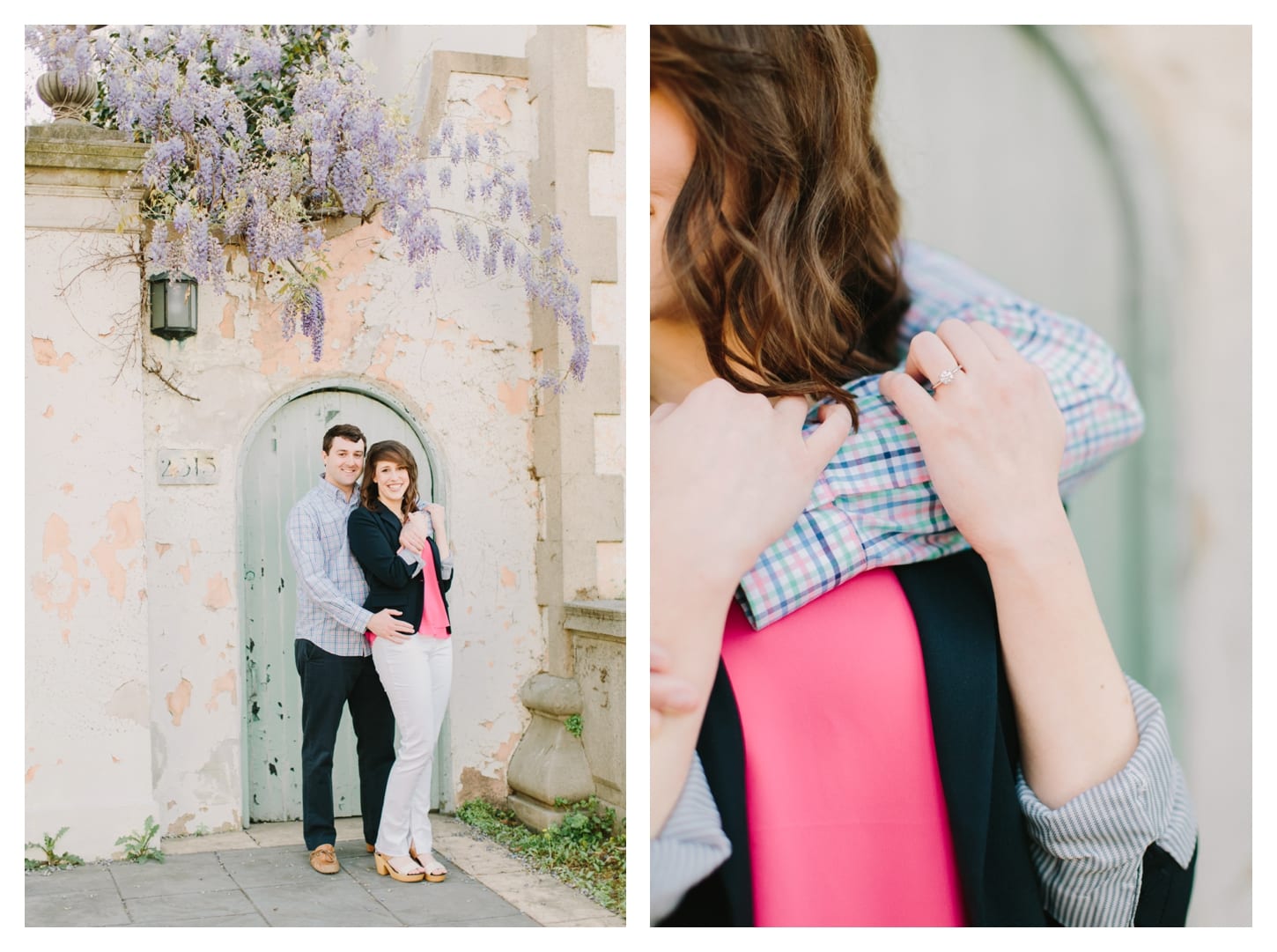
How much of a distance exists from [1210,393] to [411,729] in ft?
7.60

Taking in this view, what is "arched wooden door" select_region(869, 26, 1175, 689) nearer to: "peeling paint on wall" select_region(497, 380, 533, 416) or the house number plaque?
"peeling paint on wall" select_region(497, 380, 533, 416)

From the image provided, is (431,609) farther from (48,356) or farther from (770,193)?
(770,193)

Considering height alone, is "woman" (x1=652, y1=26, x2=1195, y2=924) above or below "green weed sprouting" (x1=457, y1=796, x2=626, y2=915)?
above

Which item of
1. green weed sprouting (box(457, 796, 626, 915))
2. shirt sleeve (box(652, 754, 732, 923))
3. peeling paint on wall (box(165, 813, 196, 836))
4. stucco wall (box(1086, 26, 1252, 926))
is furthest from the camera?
peeling paint on wall (box(165, 813, 196, 836))

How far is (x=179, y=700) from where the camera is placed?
352 cm

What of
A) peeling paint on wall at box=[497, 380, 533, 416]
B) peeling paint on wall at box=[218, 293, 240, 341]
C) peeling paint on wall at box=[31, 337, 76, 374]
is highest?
peeling paint on wall at box=[218, 293, 240, 341]

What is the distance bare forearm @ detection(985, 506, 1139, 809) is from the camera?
2307mm

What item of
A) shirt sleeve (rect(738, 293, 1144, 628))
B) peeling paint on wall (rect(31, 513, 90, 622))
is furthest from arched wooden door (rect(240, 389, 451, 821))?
shirt sleeve (rect(738, 293, 1144, 628))

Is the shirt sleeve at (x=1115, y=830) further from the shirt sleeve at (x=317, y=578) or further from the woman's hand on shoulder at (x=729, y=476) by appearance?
the shirt sleeve at (x=317, y=578)

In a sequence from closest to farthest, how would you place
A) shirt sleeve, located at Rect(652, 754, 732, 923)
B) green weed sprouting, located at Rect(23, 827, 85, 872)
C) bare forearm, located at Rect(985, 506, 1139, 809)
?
shirt sleeve, located at Rect(652, 754, 732, 923) < bare forearm, located at Rect(985, 506, 1139, 809) < green weed sprouting, located at Rect(23, 827, 85, 872)

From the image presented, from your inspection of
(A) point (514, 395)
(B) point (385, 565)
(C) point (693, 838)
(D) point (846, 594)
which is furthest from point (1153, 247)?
(B) point (385, 565)

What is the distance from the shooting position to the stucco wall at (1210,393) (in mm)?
2525

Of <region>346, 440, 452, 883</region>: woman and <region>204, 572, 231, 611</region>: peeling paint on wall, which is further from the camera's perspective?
<region>204, 572, 231, 611</region>: peeling paint on wall

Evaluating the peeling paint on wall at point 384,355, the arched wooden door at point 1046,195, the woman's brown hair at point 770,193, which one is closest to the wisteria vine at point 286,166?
the peeling paint on wall at point 384,355
